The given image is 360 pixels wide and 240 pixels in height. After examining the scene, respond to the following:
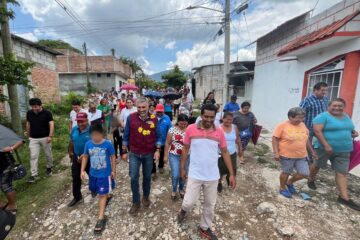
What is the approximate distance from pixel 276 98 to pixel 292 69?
1390 mm

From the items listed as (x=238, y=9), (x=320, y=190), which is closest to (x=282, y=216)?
(x=320, y=190)

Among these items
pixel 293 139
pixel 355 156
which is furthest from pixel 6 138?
pixel 355 156

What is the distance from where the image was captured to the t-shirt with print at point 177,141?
3.20m

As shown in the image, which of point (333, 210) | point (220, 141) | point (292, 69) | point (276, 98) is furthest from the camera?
point (276, 98)

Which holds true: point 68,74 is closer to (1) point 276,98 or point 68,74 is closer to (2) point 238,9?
(2) point 238,9

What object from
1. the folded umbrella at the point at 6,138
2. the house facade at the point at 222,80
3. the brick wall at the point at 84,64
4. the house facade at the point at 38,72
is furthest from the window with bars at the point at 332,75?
the brick wall at the point at 84,64

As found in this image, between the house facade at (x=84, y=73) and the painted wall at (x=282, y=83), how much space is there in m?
21.2

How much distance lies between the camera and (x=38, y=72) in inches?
423

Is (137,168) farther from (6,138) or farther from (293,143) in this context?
(293,143)

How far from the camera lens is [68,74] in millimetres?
25797

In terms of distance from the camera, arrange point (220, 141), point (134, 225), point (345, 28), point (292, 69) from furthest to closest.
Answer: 1. point (292, 69)
2. point (345, 28)
3. point (134, 225)
4. point (220, 141)

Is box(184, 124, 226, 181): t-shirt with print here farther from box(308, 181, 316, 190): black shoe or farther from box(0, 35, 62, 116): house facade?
box(0, 35, 62, 116): house facade

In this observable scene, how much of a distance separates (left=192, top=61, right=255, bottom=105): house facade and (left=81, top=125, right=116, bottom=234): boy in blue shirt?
7.61 m

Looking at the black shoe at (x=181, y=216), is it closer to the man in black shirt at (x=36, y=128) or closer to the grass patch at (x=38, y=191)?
the grass patch at (x=38, y=191)
